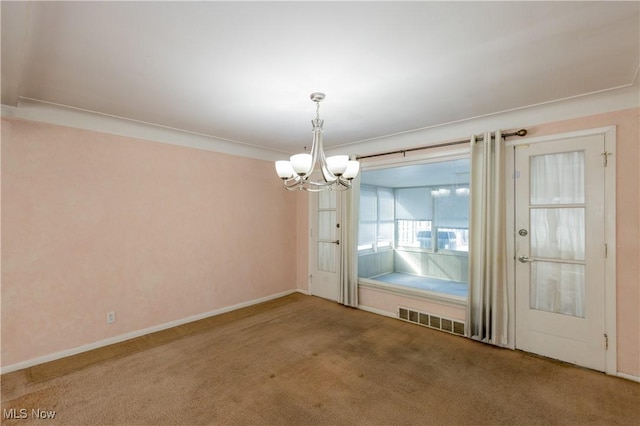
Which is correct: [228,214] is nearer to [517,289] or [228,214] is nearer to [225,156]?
[225,156]

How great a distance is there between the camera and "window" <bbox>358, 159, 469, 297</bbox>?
20.7 feet

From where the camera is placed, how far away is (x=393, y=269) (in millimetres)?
7336

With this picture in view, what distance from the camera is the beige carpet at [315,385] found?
2150 millimetres

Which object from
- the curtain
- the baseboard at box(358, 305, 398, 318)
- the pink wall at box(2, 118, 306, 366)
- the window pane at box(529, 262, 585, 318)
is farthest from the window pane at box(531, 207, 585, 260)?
the pink wall at box(2, 118, 306, 366)

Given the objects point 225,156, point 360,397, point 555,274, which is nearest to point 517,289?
point 555,274

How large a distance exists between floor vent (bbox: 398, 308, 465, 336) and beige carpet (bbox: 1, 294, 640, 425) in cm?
14

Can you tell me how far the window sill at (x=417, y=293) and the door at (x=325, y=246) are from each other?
1.89ft

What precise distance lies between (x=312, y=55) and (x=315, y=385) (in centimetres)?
258

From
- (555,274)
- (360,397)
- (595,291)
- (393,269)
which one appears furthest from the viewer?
(393,269)

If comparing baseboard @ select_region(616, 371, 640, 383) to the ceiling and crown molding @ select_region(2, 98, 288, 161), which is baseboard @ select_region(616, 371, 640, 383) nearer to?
the ceiling

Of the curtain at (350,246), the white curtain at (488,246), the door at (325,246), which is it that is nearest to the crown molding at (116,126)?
the door at (325,246)

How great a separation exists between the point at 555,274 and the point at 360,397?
90.1 inches

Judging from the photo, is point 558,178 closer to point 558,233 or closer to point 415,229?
point 558,233

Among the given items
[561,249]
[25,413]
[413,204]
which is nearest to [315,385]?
[25,413]
